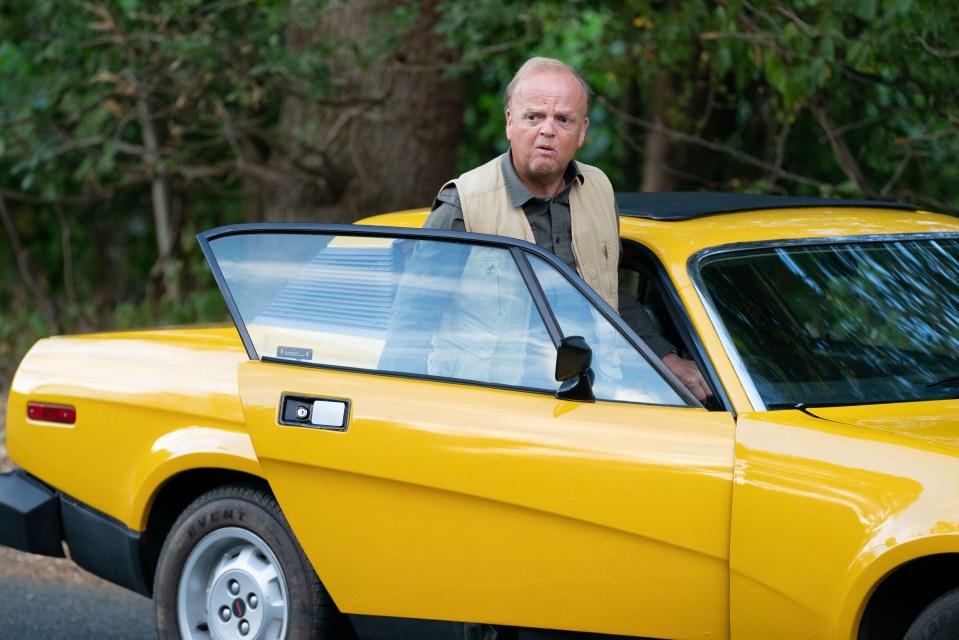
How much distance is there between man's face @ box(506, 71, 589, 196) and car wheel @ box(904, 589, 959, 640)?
5.51ft

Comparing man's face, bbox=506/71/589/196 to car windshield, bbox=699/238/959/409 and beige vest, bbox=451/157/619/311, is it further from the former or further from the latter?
car windshield, bbox=699/238/959/409

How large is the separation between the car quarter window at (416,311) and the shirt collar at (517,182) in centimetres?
30

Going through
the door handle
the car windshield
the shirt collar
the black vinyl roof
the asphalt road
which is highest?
the shirt collar

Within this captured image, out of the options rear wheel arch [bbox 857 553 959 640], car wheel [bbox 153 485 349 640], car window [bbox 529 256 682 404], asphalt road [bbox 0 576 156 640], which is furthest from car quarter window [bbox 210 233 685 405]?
asphalt road [bbox 0 576 156 640]

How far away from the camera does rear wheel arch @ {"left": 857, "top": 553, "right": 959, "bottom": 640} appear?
Result: 3180 mm

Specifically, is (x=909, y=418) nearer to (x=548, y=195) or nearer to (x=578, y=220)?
(x=578, y=220)

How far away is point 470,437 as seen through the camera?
365 centimetres

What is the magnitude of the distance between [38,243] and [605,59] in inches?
337

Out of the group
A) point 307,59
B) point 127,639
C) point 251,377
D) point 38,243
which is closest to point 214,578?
point 251,377

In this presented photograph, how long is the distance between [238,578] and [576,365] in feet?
4.95

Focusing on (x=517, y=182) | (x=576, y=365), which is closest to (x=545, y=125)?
(x=517, y=182)

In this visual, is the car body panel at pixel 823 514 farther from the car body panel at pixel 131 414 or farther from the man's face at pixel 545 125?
the car body panel at pixel 131 414

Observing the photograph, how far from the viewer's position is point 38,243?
1534 cm

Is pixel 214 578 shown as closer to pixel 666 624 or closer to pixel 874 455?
pixel 666 624
